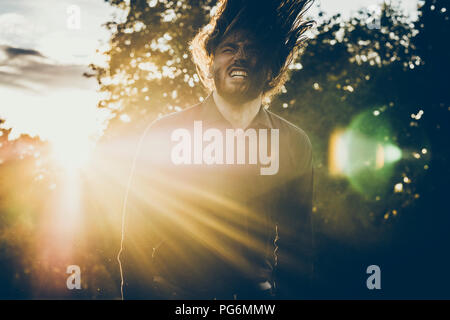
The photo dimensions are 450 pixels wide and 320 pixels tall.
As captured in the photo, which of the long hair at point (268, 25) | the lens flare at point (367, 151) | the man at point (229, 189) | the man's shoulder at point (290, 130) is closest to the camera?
the man at point (229, 189)

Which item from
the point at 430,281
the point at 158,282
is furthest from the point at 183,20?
the point at 430,281

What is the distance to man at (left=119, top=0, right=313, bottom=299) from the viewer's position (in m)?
2.61

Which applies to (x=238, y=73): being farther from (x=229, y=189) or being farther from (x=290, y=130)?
(x=229, y=189)

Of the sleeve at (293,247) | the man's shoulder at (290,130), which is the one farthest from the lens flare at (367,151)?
the sleeve at (293,247)

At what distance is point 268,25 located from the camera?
9.30 feet

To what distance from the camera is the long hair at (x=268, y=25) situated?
2.78 meters

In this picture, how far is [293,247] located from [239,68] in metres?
1.42

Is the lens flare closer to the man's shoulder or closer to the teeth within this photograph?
the man's shoulder

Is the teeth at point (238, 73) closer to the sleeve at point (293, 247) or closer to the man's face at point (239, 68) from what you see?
the man's face at point (239, 68)

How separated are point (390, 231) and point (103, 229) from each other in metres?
11.3

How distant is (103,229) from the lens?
27.5 ft

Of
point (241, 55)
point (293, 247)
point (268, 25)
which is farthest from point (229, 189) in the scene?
point (268, 25)
